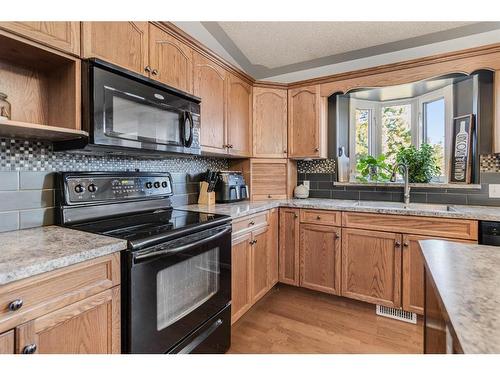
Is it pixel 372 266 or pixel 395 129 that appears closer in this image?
pixel 372 266

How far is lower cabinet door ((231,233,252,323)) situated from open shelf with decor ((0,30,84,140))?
1.22 m

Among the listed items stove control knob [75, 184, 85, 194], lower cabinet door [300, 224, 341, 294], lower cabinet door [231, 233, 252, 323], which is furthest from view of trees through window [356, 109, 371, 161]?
stove control knob [75, 184, 85, 194]

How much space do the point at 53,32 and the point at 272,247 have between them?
83.1 inches

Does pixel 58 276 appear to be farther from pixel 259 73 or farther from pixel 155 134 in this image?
pixel 259 73

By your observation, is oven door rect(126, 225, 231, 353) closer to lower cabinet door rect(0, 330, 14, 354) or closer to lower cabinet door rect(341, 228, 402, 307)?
lower cabinet door rect(0, 330, 14, 354)

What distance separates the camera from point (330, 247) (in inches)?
92.0

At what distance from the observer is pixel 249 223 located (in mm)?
2057

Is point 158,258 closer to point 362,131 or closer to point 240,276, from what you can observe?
point 240,276

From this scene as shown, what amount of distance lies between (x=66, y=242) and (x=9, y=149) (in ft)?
2.02

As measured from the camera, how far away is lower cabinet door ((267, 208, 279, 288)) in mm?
2395

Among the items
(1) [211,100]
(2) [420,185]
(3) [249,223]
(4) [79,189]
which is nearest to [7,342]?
(4) [79,189]

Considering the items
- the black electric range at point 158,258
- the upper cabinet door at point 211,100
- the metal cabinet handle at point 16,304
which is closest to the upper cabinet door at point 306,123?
the upper cabinet door at point 211,100
